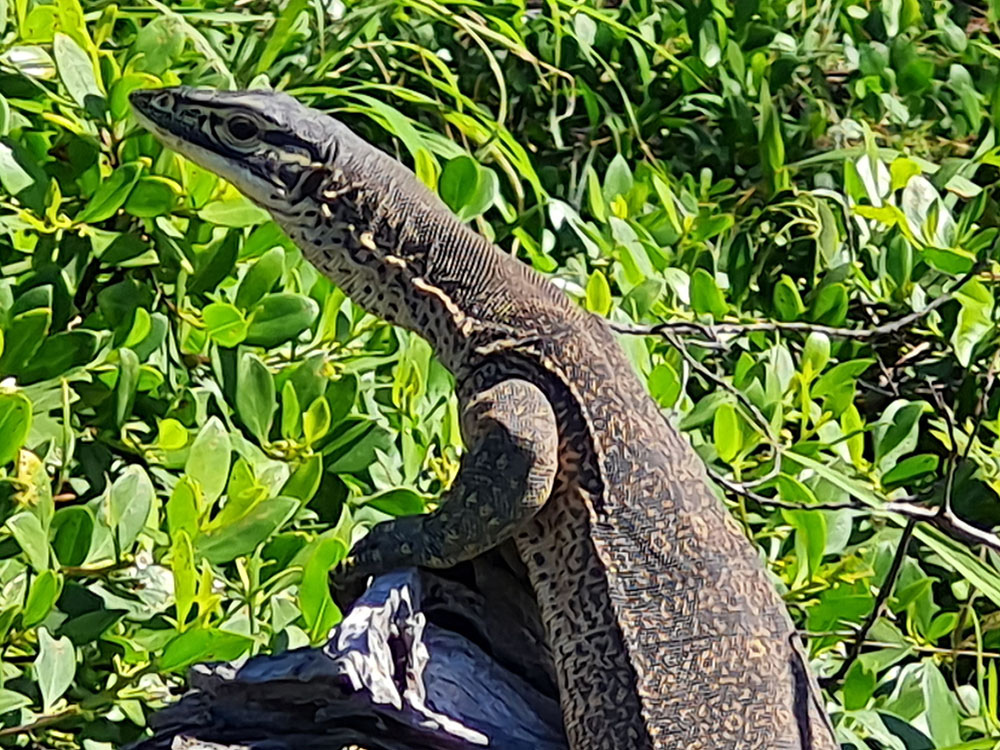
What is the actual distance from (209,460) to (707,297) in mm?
1225

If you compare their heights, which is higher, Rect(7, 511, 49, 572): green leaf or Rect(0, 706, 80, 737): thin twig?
Rect(7, 511, 49, 572): green leaf

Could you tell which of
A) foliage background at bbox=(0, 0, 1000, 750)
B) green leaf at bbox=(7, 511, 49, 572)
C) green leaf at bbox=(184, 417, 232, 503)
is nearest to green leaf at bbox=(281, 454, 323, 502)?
foliage background at bbox=(0, 0, 1000, 750)

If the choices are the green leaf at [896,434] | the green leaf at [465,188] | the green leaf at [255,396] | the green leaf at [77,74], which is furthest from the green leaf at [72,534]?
the green leaf at [896,434]

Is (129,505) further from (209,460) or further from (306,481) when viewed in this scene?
(306,481)

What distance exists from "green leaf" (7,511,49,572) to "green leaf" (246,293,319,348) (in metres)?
0.51

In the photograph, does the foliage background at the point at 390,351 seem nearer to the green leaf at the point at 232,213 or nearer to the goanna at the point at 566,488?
the green leaf at the point at 232,213

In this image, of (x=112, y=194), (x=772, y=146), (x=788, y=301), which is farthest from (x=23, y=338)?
(x=772, y=146)

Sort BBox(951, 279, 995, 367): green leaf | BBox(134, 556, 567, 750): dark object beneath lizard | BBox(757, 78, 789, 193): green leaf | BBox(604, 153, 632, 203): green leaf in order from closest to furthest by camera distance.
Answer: BBox(134, 556, 567, 750): dark object beneath lizard
BBox(951, 279, 995, 367): green leaf
BBox(604, 153, 632, 203): green leaf
BBox(757, 78, 789, 193): green leaf

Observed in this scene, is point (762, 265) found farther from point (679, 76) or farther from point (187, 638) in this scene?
point (187, 638)

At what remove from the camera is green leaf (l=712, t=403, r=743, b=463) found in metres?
2.41

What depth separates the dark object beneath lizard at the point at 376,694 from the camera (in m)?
1.66

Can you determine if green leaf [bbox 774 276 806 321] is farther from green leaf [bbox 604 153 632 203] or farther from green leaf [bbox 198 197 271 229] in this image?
green leaf [bbox 198 197 271 229]

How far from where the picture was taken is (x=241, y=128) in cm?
204

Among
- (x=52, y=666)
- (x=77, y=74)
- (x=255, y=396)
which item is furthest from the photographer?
(x=77, y=74)
